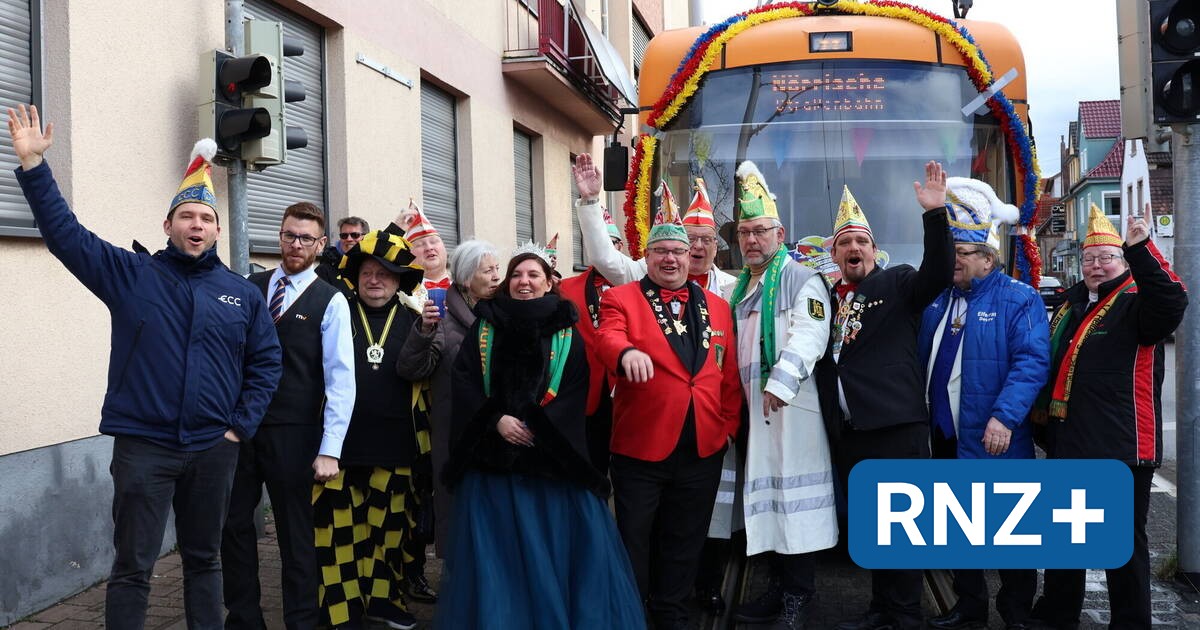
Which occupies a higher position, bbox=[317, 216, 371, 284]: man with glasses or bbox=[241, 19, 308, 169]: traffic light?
bbox=[241, 19, 308, 169]: traffic light

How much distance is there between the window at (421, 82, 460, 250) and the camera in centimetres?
1101

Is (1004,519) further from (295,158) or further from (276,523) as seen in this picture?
(295,158)

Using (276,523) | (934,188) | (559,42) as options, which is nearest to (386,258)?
(276,523)

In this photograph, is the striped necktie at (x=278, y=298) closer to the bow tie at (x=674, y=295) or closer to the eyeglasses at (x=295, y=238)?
the eyeglasses at (x=295, y=238)

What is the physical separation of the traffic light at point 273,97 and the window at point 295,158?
0.85 meters

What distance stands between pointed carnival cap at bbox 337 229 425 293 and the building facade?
5.83 feet

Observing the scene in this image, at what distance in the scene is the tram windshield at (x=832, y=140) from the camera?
673cm


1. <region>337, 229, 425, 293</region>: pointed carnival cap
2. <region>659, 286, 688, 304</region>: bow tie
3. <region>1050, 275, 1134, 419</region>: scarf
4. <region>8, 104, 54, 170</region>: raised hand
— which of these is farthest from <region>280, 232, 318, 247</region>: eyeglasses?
<region>1050, 275, 1134, 419</region>: scarf

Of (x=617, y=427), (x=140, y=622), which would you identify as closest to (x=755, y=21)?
(x=617, y=427)

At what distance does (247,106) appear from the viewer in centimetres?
668

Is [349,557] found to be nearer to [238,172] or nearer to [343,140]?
[238,172]

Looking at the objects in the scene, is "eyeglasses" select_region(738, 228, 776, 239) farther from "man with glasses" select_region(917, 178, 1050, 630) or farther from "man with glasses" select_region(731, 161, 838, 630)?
"man with glasses" select_region(917, 178, 1050, 630)

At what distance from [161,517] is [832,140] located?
4.88 meters

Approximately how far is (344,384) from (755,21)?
446cm
